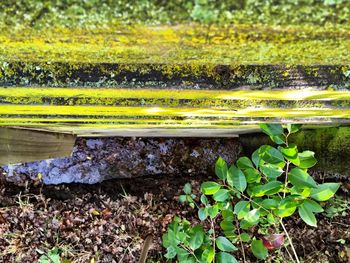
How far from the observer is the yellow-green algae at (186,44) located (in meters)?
0.62

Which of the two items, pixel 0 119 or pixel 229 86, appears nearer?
pixel 229 86

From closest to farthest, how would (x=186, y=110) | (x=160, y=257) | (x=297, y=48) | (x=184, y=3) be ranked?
1. (x=184, y=3)
2. (x=297, y=48)
3. (x=186, y=110)
4. (x=160, y=257)

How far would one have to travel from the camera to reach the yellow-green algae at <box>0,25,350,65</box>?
0.62 meters

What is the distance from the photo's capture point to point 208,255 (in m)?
2.35

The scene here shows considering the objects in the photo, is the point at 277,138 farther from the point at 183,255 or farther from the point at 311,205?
the point at 183,255

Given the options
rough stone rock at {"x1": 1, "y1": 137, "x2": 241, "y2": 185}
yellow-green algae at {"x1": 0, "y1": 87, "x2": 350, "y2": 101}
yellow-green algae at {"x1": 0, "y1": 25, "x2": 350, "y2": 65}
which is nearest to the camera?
yellow-green algae at {"x1": 0, "y1": 25, "x2": 350, "y2": 65}

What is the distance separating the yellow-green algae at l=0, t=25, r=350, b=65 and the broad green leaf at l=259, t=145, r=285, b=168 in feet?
3.83

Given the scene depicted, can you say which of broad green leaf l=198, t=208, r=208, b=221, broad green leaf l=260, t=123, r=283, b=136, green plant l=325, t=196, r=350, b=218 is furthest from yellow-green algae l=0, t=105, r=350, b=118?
green plant l=325, t=196, r=350, b=218

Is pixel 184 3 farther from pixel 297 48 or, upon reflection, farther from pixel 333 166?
pixel 333 166

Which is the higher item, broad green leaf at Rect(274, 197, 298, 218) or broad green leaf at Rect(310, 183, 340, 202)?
broad green leaf at Rect(310, 183, 340, 202)

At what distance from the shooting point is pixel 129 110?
4.62 ft

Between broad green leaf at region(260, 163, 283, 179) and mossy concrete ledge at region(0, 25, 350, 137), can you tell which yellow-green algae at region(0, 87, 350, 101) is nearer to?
mossy concrete ledge at region(0, 25, 350, 137)

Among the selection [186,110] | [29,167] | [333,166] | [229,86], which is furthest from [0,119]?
[333,166]

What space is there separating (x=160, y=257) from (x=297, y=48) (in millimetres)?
2594
